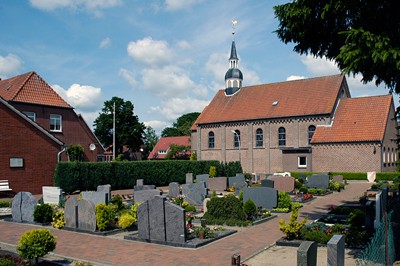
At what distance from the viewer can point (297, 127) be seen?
44625 mm

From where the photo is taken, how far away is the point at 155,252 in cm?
1047

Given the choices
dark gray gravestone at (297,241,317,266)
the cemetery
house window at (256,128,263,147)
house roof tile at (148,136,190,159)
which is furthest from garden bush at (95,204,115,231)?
house roof tile at (148,136,190,159)

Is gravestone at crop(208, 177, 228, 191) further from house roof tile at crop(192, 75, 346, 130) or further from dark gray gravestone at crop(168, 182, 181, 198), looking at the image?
house roof tile at crop(192, 75, 346, 130)

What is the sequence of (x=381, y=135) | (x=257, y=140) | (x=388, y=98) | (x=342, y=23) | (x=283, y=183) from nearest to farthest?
(x=342, y=23), (x=283, y=183), (x=381, y=135), (x=388, y=98), (x=257, y=140)

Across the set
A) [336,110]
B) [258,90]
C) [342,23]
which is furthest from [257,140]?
[342,23]

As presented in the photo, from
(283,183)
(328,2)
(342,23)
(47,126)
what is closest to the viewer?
(328,2)

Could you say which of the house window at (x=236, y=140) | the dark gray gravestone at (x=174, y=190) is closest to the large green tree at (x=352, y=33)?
the dark gray gravestone at (x=174, y=190)

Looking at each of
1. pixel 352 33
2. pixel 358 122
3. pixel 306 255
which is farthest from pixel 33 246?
pixel 358 122

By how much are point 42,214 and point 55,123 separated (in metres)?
20.6

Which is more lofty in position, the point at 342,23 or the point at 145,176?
the point at 342,23

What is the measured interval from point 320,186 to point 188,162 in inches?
572

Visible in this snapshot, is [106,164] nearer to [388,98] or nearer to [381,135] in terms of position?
[381,135]

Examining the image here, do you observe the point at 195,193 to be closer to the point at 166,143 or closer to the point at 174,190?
the point at 174,190

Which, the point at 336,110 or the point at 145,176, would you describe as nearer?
the point at 145,176
